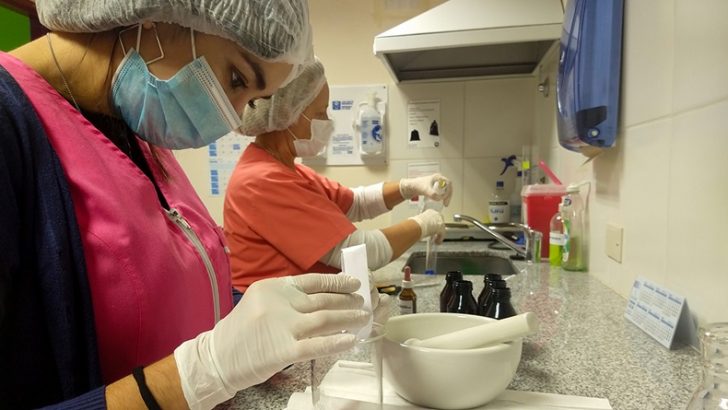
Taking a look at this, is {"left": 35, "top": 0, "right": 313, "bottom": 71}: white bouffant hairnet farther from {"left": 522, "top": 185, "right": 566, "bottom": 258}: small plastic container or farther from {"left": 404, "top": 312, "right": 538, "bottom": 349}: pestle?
{"left": 522, "top": 185, "right": 566, "bottom": 258}: small plastic container

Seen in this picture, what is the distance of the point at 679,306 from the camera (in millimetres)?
711

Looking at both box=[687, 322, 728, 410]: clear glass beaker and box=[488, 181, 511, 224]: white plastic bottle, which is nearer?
box=[687, 322, 728, 410]: clear glass beaker

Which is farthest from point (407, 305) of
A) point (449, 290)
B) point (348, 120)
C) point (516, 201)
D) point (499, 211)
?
point (348, 120)

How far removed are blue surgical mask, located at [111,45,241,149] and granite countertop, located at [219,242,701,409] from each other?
1.44 ft

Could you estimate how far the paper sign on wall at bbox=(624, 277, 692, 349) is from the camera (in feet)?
2.33

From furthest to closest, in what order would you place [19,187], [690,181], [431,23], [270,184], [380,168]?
1. [380,168]
2. [431,23]
3. [270,184]
4. [690,181]
5. [19,187]

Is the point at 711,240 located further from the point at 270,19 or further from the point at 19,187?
the point at 19,187

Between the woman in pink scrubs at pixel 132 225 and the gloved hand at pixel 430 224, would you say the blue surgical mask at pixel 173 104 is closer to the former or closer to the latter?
the woman in pink scrubs at pixel 132 225

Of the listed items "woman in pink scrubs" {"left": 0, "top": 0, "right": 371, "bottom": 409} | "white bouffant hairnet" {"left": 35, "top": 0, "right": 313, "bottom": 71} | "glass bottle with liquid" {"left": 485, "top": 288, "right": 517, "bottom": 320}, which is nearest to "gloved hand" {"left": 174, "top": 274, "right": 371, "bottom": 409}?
"woman in pink scrubs" {"left": 0, "top": 0, "right": 371, "bottom": 409}

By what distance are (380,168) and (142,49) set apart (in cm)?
165

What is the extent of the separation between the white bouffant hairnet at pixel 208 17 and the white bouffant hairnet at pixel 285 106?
0.50 m

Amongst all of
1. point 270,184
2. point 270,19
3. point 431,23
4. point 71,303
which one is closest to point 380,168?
point 431,23

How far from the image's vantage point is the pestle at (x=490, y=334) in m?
0.50

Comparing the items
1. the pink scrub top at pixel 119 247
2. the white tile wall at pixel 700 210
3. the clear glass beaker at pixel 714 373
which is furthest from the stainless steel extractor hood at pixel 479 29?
the clear glass beaker at pixel 714 373
